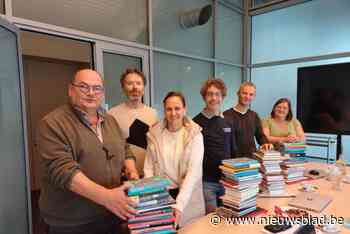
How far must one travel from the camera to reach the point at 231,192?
1.38 m

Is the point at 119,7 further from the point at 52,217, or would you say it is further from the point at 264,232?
the point at 264,232

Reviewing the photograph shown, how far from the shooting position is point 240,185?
1.33 m

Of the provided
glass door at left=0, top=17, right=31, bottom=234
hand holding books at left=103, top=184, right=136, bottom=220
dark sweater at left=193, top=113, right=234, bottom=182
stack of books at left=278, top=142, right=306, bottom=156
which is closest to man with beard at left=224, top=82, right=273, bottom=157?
stack of books at left=278, top=142, right=306, bottom=156

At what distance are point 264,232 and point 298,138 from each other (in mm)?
1631

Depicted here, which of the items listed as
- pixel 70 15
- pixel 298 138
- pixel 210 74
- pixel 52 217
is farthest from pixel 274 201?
pixel 210 74

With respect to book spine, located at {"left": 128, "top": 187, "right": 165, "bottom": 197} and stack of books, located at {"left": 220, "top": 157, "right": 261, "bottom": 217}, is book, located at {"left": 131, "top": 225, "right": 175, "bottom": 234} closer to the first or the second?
book spine, located at {"left": 128, "top": 187, "right": 165, "bottom": 197}

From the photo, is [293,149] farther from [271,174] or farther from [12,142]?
[12,142]

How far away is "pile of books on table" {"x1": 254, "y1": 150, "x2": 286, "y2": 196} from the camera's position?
1677 mm

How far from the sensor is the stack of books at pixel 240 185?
134cm

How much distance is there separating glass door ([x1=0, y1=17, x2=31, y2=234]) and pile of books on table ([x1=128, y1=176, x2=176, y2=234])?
2.96 ft

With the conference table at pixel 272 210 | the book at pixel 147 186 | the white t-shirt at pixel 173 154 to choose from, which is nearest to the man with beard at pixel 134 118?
the white t-shirt at pixel 173 154

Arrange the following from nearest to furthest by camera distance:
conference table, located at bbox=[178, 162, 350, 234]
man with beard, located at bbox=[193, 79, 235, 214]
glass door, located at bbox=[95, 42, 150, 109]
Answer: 1. conference table, located at bbox=[178, 162, 350, 234]
2. man with beard, located at bbox=[193, 79, 235, 214]
3. glass door, located at bbox=[95, 42, 150, 109]

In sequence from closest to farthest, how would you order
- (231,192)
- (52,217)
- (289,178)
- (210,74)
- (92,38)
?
(52,217) < (231,192) < (289,178) < (92,38) < (210,74)

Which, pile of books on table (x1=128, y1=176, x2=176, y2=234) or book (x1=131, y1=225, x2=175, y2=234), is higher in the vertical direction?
pile of books on table (x1=128, y1=176, x2=176, y2=234)
